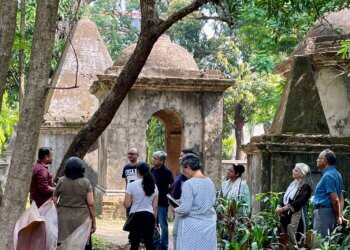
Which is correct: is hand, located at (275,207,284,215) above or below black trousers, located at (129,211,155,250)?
above

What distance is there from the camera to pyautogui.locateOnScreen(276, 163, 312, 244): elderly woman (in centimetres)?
833

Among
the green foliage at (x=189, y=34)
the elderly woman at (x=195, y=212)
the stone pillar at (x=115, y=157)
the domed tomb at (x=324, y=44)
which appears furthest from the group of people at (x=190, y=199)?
the green foliage at (x=189, y=34)

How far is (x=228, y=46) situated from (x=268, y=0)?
23.0m

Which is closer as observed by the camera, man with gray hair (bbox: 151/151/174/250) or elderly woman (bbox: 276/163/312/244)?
elderly woman (bbox: 276/163/312/244)

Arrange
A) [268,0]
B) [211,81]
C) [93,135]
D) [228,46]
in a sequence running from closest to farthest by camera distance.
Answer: [93,135] → [268,0] → [211,81] → [228,46]

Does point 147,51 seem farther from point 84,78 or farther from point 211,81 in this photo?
point 84,78

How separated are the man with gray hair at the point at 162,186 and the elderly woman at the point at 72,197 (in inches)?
108

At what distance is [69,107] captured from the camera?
20.8 metres

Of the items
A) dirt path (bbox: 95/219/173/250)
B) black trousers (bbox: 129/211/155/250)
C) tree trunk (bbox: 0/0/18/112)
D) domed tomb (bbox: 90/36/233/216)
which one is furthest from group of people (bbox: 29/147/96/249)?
domed tomb (bbox: 90/36/233/216)

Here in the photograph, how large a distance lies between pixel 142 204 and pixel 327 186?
2.36 metres

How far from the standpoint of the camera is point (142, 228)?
9.12m

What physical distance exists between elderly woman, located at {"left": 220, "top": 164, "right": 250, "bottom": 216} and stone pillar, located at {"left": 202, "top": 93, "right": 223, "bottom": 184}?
658 centimetres

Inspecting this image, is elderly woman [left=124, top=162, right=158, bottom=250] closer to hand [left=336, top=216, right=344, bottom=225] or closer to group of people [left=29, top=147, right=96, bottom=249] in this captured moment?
group of people [left=29, top=147, right=96, bottom=249]

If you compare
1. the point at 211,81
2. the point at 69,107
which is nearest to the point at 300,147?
the point at 211,81
